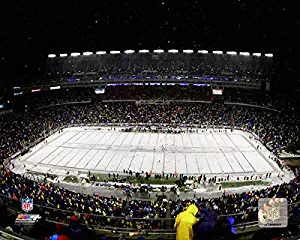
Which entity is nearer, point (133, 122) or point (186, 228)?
point (186, 228)

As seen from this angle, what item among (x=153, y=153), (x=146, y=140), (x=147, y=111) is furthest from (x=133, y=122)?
(x=153, y=153)

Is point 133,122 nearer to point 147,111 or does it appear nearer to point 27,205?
point 147,111

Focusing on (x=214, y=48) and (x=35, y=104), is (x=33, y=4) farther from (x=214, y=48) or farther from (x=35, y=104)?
(x=214, y=48)

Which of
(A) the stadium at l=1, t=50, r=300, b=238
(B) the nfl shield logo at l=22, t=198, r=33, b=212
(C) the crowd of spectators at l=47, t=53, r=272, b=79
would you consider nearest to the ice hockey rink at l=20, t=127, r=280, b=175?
(A) the stadium at l=1, t=50, r=300, b=238

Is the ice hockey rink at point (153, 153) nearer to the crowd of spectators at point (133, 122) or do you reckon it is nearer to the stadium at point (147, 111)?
the stadium at point (147, 111)

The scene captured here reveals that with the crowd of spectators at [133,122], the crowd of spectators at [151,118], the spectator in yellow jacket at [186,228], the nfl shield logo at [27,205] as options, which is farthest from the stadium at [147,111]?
the spectator in yellow jacket at [186,228]
